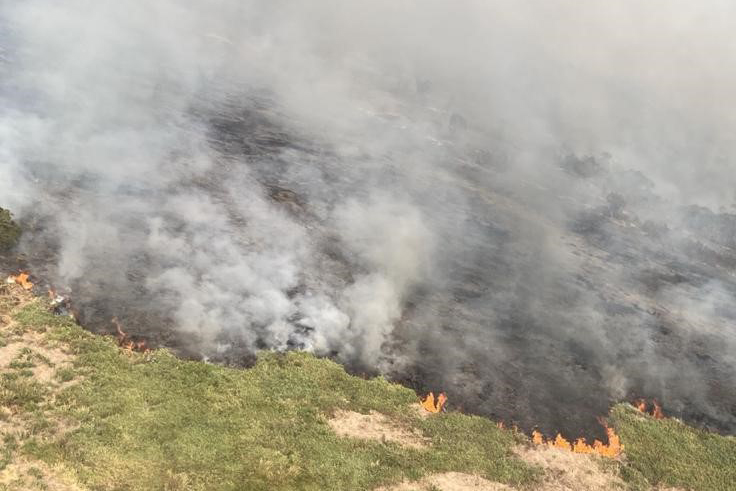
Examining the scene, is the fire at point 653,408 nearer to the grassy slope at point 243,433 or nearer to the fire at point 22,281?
the grassy slope at point 243,433

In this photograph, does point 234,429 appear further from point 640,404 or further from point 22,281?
point 640,404

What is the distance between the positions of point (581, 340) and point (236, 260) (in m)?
20.0

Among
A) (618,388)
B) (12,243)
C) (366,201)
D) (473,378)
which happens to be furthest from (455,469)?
(366,201)

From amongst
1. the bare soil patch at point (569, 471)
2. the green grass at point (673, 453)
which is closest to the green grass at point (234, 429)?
the bare soil patch at point (569, 471)

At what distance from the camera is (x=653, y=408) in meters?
28.0

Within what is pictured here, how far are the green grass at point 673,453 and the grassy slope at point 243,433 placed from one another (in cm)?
6

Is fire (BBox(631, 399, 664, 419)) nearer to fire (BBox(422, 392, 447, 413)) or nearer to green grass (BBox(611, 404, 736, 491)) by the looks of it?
green grass (BBox(611, 404, 736, 491))

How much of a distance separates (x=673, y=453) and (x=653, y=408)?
12.9ft

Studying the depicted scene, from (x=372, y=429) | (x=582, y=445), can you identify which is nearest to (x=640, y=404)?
(x=582, y=445)

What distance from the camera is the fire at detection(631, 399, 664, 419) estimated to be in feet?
89.4

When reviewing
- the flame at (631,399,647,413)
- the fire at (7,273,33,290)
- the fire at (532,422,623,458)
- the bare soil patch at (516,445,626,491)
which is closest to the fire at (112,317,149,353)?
the fire at (7,273,33,290)

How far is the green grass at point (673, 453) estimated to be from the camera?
74.6 feet

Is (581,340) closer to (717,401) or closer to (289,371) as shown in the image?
(717,401)

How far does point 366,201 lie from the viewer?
45.0m
